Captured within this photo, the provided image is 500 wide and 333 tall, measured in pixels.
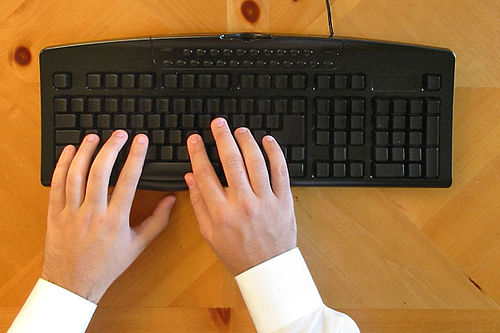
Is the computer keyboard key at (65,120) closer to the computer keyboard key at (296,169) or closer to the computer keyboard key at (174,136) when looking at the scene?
the computer keyboard key at (174,136)

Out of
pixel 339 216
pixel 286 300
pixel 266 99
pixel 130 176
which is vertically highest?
pixel 266 99

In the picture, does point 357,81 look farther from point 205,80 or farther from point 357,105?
point 205,80

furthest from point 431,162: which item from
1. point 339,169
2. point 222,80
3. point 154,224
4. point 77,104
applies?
point 77,104

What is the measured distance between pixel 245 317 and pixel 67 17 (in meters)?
0.58

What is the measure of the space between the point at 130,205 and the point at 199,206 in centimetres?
11

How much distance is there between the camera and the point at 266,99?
77 centimetres

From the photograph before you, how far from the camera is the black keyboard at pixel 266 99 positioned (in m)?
0.77

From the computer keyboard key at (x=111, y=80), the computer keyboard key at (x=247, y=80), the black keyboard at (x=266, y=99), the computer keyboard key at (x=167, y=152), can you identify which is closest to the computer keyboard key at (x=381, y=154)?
the black keyboard at (x=266, y=99)

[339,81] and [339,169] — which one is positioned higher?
[339,81]

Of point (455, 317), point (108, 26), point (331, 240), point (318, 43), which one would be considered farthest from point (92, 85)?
point (455, 317)

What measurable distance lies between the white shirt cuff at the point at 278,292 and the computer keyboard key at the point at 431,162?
0.82 ft

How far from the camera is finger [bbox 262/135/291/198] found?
2.51 ft

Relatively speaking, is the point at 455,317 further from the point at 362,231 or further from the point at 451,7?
the point at 451,7

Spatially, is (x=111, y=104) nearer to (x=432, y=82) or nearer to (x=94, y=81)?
(x=94, y=81)
